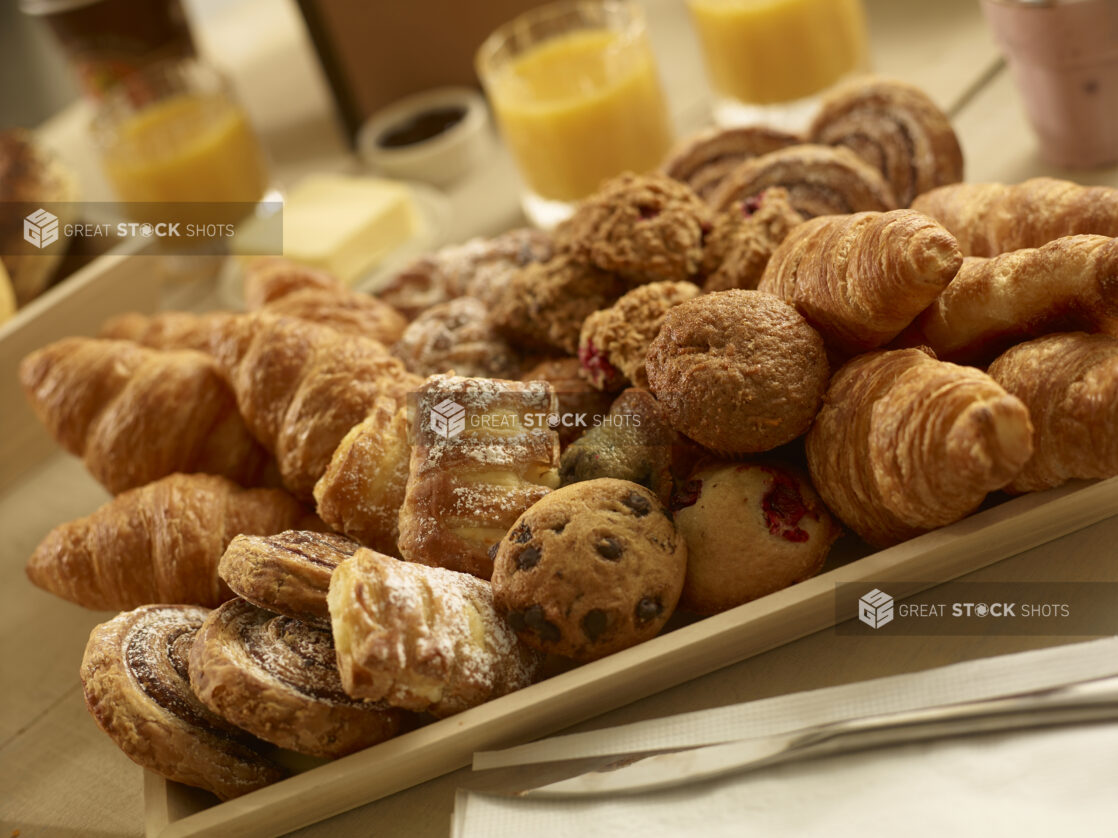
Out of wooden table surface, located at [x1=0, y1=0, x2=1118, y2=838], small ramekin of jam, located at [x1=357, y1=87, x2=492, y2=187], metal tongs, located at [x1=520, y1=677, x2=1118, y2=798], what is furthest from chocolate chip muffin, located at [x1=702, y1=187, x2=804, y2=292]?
small ramekin of jam, located at [x1=357, y1=87, x2=492, y2=187]

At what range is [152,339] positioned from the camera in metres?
1.64

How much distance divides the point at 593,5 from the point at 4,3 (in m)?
3.26

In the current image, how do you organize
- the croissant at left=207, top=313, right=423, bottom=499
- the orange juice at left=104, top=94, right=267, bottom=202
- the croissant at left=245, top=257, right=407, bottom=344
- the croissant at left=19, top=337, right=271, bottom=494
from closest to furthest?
the croissant at left=207, top=313, right=423, bottom=499 → the croissant at left=19, top=337, right=271, bottom=494 → the croissant at left=245, top=257, right=407, bottom=344 → the orange juice at left=104, top=94, right=267, bottom=202

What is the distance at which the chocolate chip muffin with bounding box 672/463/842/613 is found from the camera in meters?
1.04

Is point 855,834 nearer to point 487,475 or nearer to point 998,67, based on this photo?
point 487,475

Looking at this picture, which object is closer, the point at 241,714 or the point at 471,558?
the point at 241,714

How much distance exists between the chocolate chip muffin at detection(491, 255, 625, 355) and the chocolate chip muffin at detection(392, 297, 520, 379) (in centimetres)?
4

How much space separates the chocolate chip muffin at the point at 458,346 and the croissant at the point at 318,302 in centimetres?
9

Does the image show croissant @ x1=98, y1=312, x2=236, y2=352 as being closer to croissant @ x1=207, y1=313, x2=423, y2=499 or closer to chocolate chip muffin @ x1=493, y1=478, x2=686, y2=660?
croissant @ x1=207, y1=313, x2=423, y2=499

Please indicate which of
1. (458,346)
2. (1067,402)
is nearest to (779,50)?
(458,346)

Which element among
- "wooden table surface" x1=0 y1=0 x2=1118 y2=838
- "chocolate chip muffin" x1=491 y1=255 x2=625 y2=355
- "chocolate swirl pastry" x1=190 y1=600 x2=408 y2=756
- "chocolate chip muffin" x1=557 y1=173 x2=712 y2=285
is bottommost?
"wooden table surface" x1=0 y1=0 x2=1118 y2=838

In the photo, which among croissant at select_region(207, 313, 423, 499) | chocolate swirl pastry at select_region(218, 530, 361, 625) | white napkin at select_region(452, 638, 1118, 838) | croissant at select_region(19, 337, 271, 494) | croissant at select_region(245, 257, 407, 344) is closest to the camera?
white napkin at select_region(452, 638, 1118, 838)

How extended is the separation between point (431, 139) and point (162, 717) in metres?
1.68

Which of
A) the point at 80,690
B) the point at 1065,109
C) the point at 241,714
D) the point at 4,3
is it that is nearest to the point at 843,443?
the point at 241,714
